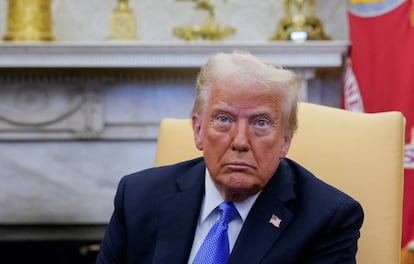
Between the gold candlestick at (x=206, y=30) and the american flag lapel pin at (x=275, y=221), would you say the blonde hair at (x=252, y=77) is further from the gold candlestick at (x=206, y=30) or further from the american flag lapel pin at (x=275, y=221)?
the gold candlestick at (x=206, y=30)

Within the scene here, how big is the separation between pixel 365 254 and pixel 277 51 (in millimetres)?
1923

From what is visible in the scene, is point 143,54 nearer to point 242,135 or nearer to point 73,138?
point 73,138

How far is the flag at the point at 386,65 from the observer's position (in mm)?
3176

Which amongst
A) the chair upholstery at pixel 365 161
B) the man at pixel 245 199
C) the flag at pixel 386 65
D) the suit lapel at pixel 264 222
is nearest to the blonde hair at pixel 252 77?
the man at pixel 245 199

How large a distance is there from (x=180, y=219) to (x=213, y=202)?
8 cm

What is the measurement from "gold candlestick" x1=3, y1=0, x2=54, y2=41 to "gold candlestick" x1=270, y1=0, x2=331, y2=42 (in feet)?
3.64

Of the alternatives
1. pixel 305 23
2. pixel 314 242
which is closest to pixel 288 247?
pixel 314 242

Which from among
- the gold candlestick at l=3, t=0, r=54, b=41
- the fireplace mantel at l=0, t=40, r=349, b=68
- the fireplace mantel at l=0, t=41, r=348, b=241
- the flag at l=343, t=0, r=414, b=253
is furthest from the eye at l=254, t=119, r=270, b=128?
the gold candlestick at l=3, t=0, r=54, b=41

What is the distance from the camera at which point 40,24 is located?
158 inches

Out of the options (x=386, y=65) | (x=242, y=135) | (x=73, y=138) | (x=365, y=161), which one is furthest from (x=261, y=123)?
(x=73, y=138)

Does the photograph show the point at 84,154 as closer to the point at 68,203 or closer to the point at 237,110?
the point at 68,203

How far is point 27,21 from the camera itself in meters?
3.98

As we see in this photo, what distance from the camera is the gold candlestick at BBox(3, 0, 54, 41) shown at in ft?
13.0

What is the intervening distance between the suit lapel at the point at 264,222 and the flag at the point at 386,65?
4.51 feet
